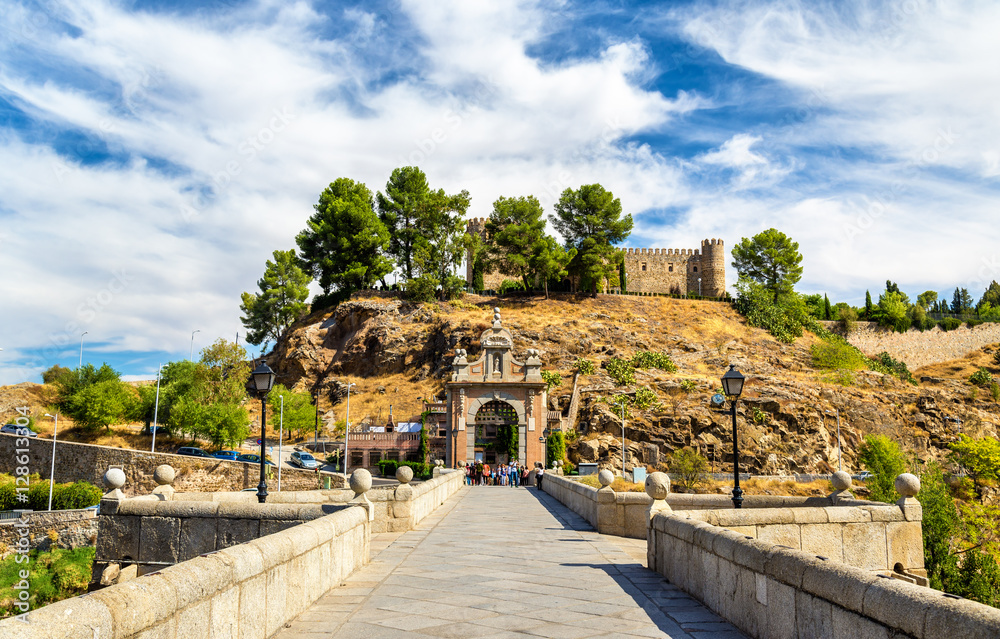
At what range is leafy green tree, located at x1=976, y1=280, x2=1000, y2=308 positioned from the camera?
349 ft

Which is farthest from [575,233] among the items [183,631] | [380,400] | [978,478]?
[183,631]

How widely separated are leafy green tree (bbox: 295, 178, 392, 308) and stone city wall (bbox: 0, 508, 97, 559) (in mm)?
41266

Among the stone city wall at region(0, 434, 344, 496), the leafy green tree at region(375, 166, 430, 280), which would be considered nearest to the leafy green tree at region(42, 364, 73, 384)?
the stone city wall at region(0, 434, 344, 496)

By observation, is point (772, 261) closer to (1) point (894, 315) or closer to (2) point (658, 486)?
(1) point (894, 315)

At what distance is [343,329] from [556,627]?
65.3 metres

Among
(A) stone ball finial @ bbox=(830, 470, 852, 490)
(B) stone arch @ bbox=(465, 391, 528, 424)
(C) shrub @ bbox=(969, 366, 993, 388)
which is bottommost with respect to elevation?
(A) stone ball finial @ bbox=(830, 470, 852, 490)

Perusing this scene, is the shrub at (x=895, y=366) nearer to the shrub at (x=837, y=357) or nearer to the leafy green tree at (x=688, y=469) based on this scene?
the shrub at (x=837, y=357)

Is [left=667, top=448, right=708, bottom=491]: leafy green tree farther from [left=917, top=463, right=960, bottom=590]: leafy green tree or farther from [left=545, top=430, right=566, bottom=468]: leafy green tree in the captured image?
[left=917, top=463, right=960, bottom=590]: leafy green tree

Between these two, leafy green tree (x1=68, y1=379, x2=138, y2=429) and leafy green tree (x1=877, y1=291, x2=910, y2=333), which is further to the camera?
leafy green tree (x1=877, y1=291, x2=910, y2=333)

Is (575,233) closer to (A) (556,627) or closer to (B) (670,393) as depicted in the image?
(B) (670,393)

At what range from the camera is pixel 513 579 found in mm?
7898

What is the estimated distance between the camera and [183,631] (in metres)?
3.87

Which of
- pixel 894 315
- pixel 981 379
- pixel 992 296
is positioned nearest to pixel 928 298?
pixel 992 296

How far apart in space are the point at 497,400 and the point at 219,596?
34.5 meters
